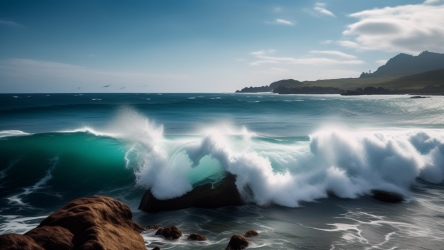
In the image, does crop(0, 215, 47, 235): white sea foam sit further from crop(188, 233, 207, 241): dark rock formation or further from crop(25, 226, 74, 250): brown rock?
crop(188, 233, 207, 241): dark rock formation

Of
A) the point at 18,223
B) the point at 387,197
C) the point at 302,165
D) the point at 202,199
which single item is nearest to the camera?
the point at 18,223

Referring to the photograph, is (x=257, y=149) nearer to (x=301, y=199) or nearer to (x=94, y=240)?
(x=301, y=199)

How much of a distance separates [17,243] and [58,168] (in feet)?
44.7

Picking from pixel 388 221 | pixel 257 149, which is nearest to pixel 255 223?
pixel 388 221

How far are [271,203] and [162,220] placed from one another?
4267 millimetres

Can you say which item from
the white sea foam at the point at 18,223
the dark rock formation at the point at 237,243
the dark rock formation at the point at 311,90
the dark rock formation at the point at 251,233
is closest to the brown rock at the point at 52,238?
the dark rock formation at the point at 237,243

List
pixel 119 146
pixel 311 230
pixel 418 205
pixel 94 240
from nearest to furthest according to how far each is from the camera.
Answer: pixel 94 240, pixel 311 230, pixel 418 205, pixel 119 146

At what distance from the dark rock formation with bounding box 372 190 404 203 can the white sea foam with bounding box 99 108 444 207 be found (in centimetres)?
70

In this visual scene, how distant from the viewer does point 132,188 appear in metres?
14.3

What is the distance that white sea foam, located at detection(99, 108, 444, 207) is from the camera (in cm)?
1242

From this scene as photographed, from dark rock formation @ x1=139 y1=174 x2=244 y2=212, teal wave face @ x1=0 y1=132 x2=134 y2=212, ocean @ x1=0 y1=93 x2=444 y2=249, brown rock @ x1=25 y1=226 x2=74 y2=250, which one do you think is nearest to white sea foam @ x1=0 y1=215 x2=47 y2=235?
ocean @ x1=0 y1=93 x2=444 y2=249

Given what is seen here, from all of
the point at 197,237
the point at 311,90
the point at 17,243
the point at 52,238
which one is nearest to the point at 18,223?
the point at 52,238

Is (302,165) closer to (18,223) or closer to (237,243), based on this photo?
(237,243)

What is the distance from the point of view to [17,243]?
4.75 metres
